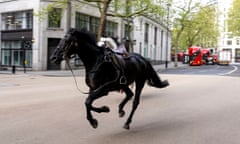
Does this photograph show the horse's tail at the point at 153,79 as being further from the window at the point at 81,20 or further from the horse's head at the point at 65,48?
the window at the point at 81,20

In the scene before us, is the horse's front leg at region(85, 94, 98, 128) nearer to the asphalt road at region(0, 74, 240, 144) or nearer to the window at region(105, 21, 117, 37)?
the asphalt road at region(0, 74, 240, 144)

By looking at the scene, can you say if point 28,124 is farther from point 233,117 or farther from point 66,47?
point 233,117

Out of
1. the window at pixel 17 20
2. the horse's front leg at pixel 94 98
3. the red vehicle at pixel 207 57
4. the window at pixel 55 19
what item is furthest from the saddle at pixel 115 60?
the red vehicle at pixel 207 57

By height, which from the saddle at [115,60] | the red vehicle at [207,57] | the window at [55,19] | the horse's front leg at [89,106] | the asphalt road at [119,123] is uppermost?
the window at [55,19]

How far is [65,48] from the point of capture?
6191 mm

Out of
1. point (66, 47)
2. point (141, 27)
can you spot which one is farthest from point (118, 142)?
point (141, 27)

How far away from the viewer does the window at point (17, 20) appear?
36.6m

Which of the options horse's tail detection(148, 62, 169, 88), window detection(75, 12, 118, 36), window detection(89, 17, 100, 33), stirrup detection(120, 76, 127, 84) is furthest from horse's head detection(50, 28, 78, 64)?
window detection(89, 17, 100, 33)

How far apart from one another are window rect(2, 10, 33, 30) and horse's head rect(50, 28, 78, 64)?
3144 centimetres

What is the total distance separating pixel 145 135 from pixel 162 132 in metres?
0.48

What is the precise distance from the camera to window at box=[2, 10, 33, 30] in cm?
3662

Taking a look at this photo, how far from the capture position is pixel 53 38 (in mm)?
35812

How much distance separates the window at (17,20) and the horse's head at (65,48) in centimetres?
3144

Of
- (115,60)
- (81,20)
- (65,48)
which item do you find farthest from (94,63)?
(81,20)
